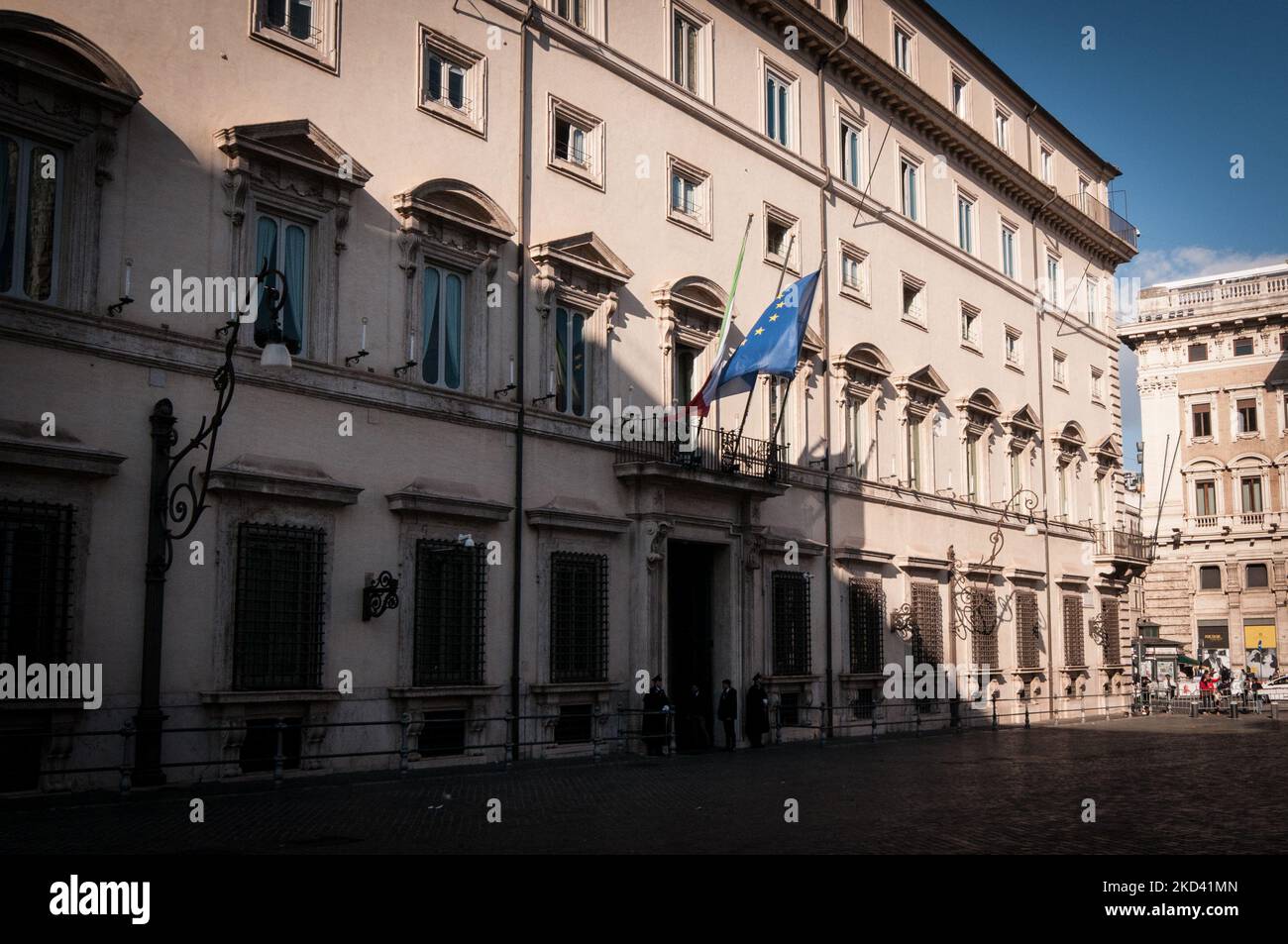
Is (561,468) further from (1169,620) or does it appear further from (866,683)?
(1169,620)

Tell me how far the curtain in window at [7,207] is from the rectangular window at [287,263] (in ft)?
11.7

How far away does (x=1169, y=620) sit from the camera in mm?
70312

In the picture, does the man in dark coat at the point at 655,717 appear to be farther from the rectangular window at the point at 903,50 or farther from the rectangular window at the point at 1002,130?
the rectangular window at the point at 1002,130

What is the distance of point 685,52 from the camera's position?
2938 cm

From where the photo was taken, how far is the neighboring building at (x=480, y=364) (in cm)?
1745

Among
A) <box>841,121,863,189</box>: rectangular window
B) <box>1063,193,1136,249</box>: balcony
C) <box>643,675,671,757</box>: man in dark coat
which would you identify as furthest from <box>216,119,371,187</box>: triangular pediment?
<box>1063,193,1136,249</box>: balcony

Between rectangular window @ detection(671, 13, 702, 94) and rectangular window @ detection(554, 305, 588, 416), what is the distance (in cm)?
670

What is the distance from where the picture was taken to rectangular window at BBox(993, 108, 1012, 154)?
43250mm

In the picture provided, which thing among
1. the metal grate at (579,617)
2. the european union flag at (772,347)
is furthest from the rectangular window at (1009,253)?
the metal grate at (579,617)

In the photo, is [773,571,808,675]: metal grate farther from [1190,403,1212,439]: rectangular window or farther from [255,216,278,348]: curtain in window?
[1190,403,1212,439]: rectangular window

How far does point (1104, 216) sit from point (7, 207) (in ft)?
142
